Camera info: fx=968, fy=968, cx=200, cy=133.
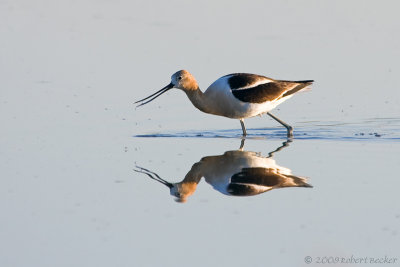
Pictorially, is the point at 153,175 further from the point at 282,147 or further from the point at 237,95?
the point at 237,95

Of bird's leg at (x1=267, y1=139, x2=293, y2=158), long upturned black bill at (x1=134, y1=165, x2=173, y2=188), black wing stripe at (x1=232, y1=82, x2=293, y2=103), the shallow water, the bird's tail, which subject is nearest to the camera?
the shallow water

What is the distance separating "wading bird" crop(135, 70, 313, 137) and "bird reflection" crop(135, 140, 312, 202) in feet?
4.23

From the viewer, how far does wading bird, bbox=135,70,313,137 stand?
11.3 m

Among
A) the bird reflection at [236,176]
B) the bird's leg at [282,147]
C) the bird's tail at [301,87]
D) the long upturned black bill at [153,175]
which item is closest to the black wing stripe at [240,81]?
the bird's tail at [301,87]

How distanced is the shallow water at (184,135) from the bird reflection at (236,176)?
0.08 feet

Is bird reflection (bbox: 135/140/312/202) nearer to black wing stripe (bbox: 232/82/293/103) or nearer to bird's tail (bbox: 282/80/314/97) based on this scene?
black wing stripe (bbox: 232/82/293/103)

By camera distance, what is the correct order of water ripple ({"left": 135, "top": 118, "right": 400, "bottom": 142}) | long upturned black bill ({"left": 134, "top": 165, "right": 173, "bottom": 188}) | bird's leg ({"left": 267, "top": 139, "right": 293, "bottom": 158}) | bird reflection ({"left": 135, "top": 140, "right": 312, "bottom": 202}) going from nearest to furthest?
bird reflection ({"left": 135, "top": 140, "right": 312, "bottom": 202})
long upturned black bill ({"left": 134, "top": 165, "right": 173, "bottom": 188})
bird's leg ({"left": 267, "top": 139, "right": 293, "bottom": 158})
water ripple ({"left": 135, "top": 118, "right": 400, "bottom": 142})

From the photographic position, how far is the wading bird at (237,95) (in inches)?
446

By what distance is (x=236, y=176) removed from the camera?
9148 mm

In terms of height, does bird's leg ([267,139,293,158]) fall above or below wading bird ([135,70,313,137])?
below

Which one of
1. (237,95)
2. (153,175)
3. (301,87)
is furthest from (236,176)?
(301,87)

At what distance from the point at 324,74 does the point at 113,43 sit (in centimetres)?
339

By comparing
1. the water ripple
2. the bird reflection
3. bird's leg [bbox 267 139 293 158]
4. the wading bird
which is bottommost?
the bird reflection

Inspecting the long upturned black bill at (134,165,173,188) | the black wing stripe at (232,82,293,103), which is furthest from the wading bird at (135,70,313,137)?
the long upturned black bill at (134,165,173,188)
